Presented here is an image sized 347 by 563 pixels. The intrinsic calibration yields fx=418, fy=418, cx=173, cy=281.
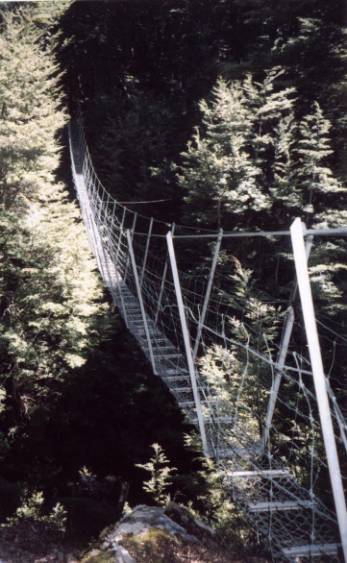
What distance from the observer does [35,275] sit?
5.04 metres

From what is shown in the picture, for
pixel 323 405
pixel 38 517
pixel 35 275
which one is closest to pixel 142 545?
pixel 38 517

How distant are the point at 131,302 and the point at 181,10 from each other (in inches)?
304

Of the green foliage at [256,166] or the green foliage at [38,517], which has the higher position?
the green foliage at [256,166]

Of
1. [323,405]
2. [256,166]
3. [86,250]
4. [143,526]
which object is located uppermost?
[256,166]

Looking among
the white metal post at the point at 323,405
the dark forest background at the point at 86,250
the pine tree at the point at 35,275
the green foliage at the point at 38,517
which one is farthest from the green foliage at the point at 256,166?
the white metal post at the point at 323,405

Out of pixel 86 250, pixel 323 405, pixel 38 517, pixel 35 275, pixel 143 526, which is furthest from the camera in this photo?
pixel 86 250

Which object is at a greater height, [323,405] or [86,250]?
[323,405]

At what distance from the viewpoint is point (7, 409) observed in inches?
222

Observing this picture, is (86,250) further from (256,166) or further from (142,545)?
(142,545)

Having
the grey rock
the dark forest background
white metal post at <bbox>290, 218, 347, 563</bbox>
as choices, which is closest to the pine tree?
the dark forest background


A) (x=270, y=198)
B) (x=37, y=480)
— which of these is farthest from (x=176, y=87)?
(x=37, y=480)

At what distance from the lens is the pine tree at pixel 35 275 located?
5.00 metres

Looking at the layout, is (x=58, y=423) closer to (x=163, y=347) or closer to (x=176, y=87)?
(x=163, y=347)

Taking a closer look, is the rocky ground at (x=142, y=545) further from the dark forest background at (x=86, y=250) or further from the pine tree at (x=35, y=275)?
the pine tree at (x=35, y=275)
